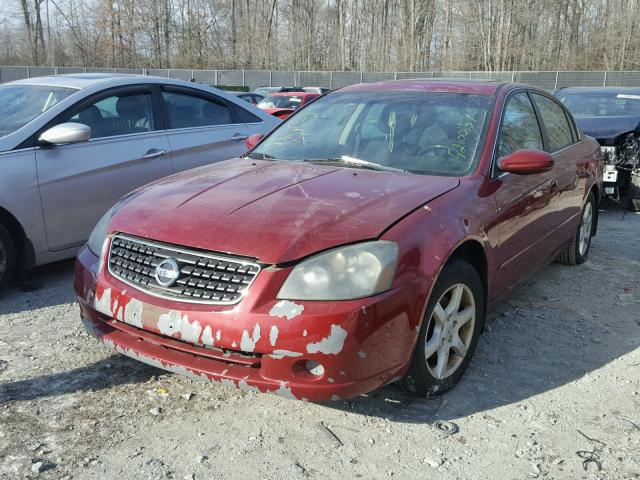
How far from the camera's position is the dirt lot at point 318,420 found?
259 centimetres

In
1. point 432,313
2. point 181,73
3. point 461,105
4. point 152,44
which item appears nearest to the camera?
point 432,313

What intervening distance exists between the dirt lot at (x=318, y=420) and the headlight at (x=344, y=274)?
72 cm

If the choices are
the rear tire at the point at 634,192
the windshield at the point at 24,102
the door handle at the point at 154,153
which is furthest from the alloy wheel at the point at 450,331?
the rear tire at the point at 634,192

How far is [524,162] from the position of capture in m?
3.47

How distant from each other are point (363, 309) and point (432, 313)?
20.4 inches

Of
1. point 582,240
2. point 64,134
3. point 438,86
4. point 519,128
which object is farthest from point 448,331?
point 64,134

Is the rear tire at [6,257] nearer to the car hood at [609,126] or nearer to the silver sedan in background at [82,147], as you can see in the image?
the silver sedan in background at [82,147]

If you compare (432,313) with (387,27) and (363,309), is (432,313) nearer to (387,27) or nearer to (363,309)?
(363,309)

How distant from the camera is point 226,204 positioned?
3.03 meters

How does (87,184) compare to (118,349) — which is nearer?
(118,349)

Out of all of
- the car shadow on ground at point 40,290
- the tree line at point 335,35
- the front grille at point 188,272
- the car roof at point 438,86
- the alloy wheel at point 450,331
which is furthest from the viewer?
the tree line at point 335,35

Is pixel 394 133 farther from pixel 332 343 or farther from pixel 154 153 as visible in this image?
pixel 154 153

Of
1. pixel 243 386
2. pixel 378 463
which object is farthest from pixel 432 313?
pixel 243 386

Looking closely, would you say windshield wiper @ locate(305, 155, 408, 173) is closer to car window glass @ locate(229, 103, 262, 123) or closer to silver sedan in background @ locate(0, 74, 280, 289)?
silver sedan in background @ locate(0, 74, 280, 289)
